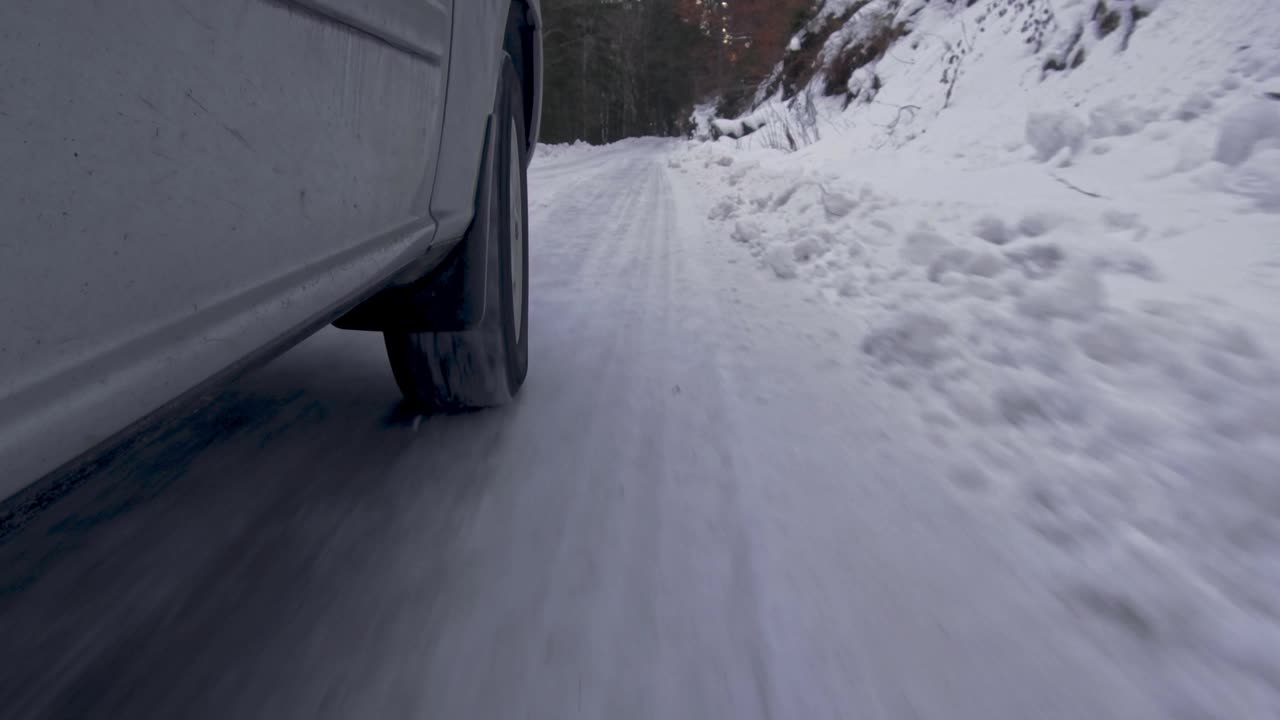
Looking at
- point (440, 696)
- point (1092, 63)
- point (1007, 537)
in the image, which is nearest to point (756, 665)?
point (440, 696)

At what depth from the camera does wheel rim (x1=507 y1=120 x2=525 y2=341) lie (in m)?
1.94

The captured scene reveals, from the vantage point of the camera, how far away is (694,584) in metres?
1.25

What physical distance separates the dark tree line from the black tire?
16.7 m

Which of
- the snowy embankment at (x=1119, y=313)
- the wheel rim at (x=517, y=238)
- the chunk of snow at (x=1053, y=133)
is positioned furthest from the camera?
the chunk of snow at (x=1053, y=133)

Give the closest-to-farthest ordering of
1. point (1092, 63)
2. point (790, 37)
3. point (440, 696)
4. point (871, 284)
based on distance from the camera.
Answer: point (440, 696)
point (871, 284)
point (1092, 63)
point (790, 37)

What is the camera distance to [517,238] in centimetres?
208

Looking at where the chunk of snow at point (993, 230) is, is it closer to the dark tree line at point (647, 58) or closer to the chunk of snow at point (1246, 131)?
the chunk of snow at point (1246, 131)

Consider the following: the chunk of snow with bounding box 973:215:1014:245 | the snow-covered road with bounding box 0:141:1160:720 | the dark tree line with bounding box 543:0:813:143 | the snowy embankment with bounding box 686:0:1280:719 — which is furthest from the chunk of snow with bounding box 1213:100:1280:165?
the dark tree line with bounding box 543:0:813:143

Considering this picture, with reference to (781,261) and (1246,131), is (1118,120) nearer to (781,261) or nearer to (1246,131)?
(1246,131)

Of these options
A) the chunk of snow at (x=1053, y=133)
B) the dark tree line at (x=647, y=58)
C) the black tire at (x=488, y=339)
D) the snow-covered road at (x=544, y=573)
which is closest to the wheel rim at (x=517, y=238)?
the black tire at (x=488, y=339)

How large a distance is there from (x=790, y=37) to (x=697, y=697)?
1836 centimetres

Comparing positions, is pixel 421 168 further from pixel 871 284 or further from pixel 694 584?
pixel 871 284

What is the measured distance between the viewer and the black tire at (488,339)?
1.68m

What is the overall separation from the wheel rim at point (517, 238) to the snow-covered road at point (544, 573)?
28 cm
